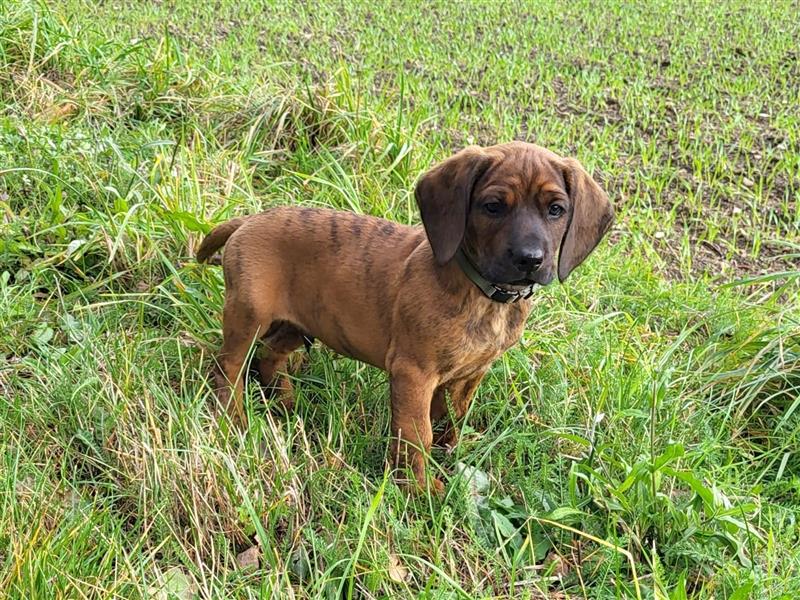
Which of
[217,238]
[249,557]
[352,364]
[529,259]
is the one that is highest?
[529,259]

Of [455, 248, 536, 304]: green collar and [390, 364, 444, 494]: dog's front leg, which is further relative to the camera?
[390, 364, 444, 494]: dog's front leg

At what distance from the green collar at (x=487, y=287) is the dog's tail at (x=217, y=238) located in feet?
3.68

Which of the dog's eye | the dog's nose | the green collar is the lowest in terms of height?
the green collar

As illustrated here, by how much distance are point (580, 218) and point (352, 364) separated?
4.64ft

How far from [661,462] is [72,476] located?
2.14 m

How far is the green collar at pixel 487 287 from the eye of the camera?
3.03m

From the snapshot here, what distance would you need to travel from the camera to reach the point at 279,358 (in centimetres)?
391

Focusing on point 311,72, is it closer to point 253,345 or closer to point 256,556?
point 253,345

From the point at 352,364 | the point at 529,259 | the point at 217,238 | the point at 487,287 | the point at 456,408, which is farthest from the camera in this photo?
the point at 352,364

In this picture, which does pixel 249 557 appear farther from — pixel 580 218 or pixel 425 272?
→ pixel 580 218

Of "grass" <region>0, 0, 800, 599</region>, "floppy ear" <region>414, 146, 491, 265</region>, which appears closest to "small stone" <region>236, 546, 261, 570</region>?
"grass" <region>0, 0, 800, 599</region>

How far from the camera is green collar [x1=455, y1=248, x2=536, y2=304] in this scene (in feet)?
9.95

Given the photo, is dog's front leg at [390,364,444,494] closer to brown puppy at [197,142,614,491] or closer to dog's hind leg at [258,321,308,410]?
brown puppy at [197,142,614,491]

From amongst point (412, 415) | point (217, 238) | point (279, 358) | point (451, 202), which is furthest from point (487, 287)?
point (217, 238)
